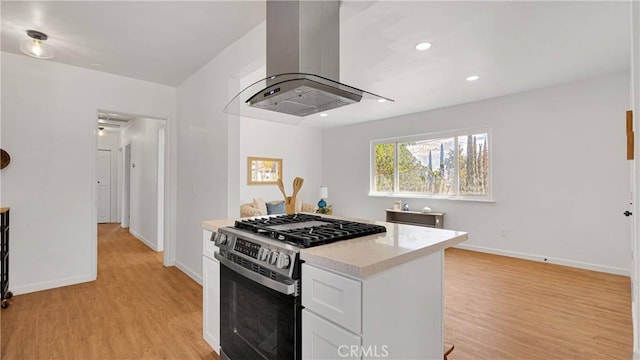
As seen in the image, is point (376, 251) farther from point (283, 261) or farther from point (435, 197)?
point (435, 197)

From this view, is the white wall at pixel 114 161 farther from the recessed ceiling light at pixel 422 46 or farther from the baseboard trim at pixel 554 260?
the baseboard trim at pixel 554 260

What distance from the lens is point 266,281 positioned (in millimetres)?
1349

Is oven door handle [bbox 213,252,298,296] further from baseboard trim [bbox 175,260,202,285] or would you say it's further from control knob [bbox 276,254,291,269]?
baseboard trim [bbox 175,260,202,285]

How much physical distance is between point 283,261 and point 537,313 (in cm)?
264

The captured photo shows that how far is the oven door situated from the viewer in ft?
4.15

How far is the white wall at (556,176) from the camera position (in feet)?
12.2

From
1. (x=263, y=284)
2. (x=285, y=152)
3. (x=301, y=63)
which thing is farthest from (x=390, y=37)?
(x=285, y=152)

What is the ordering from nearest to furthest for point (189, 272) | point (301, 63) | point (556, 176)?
point (301, 63) < point (189, 272) < point (556, 176)

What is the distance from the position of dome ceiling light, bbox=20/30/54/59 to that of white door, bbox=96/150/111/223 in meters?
5.97

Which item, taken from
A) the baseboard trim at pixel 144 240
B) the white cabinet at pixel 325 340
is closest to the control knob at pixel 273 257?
the white cabinet at pixel 325 340

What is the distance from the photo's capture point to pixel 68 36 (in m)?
2.73

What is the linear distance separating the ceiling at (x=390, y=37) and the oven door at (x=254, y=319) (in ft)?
6.29

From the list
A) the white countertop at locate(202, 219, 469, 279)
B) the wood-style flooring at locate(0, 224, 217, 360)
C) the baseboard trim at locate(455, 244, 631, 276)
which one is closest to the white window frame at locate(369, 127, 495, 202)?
the baseboard trim at locate(455, 244, 631, 276)

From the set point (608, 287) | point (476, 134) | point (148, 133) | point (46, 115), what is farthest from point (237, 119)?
point (608, 287)
